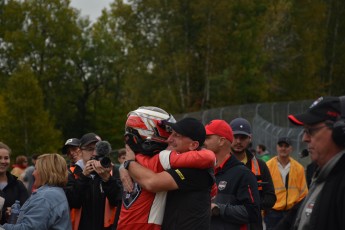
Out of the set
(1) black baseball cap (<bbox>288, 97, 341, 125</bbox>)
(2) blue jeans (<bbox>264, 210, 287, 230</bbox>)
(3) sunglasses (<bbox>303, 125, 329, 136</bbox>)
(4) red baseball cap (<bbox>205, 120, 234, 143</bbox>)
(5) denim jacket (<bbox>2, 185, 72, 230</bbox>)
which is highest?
(1) black baseball cap (<bbox>288, 97, 341, 125</bbox>)

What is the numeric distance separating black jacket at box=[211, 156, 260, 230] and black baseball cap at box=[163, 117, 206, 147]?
1.60 m

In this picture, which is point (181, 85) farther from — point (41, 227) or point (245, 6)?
point (41, 227)

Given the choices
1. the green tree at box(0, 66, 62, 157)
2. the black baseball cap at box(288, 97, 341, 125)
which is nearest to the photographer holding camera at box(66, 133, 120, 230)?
the black baseball cap at box(288, 97, 341, 125)

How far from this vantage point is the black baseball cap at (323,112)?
4.78 m

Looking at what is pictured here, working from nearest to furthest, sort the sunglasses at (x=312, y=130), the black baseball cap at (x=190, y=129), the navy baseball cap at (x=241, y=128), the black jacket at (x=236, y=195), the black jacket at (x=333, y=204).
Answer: the black jacket at (x=333, y=204) → the sunglasses at (x=312, y=130) → the black baseball cap at (x=190, y=129) → the black jacket at (x=236, y=195) → the navy baseball cap at (x=241, y=128)

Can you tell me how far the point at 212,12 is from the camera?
5494 centimetres

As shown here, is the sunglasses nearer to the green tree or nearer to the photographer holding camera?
the photographer holding camera

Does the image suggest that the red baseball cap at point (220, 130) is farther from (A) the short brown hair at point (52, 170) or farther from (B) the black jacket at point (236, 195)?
(A) the short brown hair at point (52, 170)

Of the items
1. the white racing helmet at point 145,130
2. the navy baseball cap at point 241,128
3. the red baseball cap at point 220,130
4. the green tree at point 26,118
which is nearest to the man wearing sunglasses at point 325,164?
the white racing helmet at point 145,130

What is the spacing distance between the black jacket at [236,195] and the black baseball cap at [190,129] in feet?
5.25

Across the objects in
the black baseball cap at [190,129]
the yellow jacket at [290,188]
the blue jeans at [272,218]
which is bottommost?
the blue jeans at [272,218]

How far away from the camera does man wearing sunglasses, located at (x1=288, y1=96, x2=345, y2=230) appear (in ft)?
14.9

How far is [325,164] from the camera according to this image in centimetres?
463

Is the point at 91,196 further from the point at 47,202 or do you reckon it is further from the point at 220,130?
the point at 220,130
